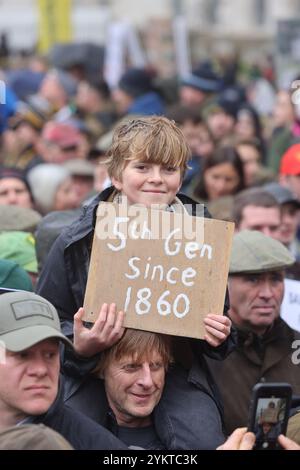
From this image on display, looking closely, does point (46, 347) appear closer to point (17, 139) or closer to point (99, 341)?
point (99, 341)

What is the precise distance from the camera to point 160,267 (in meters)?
5.22

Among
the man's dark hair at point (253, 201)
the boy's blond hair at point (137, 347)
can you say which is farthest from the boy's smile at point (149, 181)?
the man's dark hair at point (253, 201)

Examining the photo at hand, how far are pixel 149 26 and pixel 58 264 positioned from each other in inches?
570

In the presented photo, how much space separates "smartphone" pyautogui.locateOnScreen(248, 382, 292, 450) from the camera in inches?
180

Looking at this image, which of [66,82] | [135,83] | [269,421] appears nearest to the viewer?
[269,421]

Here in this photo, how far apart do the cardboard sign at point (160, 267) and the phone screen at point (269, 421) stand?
0.63 m

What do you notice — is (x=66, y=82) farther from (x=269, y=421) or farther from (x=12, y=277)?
(x=269, y=421)

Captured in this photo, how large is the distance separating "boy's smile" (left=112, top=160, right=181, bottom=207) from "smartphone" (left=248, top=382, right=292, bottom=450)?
108 centimetres

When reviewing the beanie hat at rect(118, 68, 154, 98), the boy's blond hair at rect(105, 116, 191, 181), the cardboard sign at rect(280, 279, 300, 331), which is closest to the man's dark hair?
the cardboard sign at rect(280, 279, 300, 331)

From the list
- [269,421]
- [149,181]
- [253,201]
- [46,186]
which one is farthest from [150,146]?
[46,186]

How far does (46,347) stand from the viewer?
471 cm

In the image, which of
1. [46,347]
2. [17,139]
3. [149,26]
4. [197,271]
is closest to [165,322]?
[197,271]

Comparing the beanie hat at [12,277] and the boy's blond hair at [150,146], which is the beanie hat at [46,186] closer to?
the beanie hat at [12,277]

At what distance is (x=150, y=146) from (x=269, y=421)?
1.30 meters
